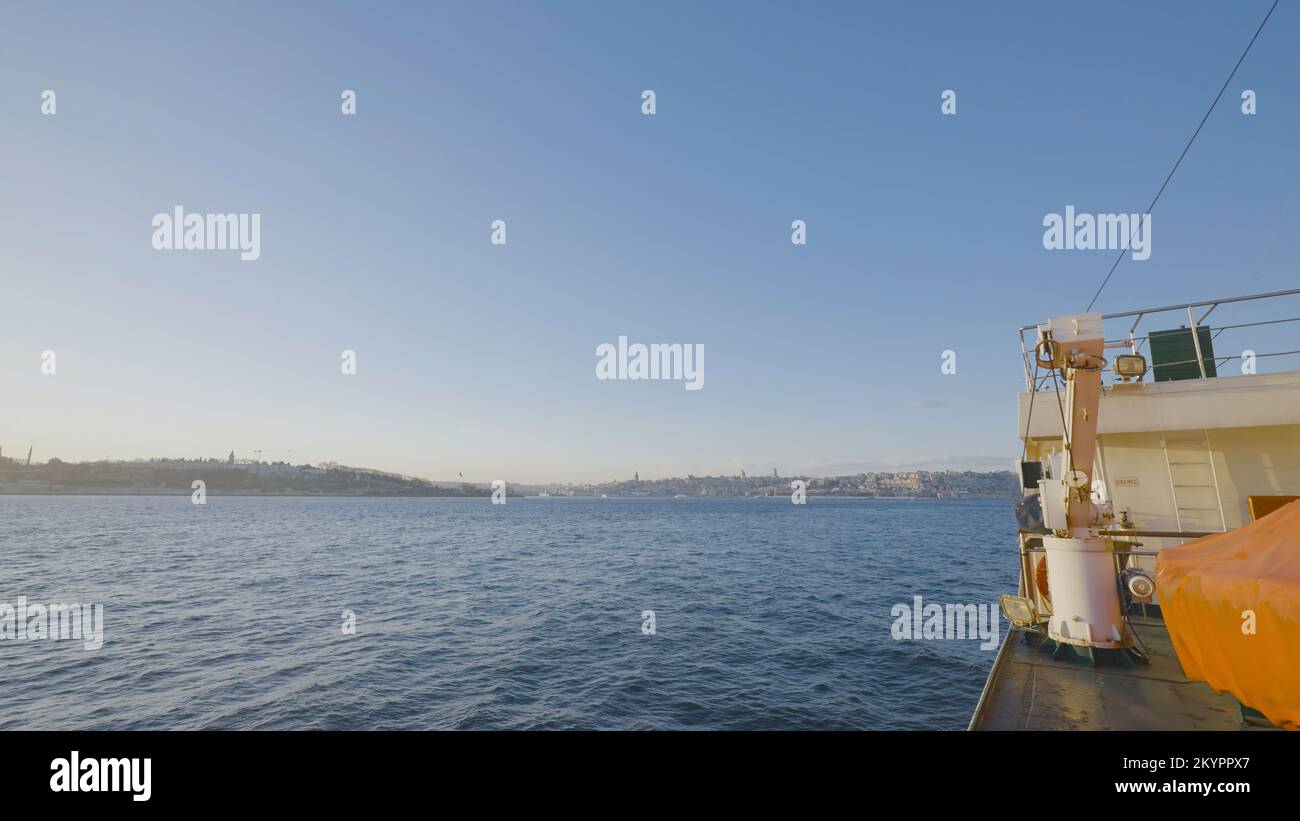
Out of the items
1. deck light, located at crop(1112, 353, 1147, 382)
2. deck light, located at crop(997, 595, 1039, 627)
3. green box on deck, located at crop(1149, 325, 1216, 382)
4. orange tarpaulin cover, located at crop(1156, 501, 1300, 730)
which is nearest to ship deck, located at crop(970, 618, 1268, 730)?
orange tarpaulin cover, located at crop(1156, 501, 1300, 730)

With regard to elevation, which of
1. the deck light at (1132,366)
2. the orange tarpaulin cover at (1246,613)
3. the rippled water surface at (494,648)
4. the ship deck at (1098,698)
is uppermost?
the deck light at (1132,366)

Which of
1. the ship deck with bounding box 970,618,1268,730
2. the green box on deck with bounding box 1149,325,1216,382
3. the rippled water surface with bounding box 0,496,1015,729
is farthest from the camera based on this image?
the green box on deck with bounding box 1149,325,1216,382

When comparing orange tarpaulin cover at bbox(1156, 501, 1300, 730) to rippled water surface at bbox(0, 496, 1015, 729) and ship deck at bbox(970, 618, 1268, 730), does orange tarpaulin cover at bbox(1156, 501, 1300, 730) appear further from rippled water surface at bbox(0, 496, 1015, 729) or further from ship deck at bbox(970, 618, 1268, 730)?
rippled water surface at bbox(0, 496, 1015, 729)

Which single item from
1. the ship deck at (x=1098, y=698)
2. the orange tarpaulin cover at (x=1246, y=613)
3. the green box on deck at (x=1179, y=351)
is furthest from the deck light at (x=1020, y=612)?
the green box on deck at (x=1179, y=351)

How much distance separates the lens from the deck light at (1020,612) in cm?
1107

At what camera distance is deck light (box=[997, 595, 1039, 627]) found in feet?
36.3

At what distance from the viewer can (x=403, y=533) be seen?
81.1 metres

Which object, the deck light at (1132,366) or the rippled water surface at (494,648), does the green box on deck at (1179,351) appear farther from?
the rippled water surface at (494,648)

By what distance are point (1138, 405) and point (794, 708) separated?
460 inches

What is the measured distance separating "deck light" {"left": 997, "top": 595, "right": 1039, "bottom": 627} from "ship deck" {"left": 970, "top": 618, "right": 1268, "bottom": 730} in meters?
1.13

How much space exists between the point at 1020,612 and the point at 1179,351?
409 inches

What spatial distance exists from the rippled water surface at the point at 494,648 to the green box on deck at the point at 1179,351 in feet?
34.6

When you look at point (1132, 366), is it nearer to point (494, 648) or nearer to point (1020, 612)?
point (1020, 612)
